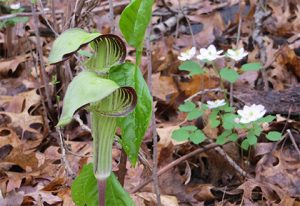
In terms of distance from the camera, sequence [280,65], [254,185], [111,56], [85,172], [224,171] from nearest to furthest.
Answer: [111,56] → [85,172] → [254,185] → [224,171] → [280,65]

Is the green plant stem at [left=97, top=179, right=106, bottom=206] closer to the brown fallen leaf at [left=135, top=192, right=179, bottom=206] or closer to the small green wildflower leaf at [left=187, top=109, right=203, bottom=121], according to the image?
the brown fallen leaf at [left=135, top=192, right=179, bottom=206]

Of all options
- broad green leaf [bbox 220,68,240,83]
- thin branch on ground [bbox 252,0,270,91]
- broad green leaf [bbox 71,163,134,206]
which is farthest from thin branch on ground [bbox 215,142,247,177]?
thin branch on ground [bbox 252,0,270,91]

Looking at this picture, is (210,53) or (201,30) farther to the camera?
(201,30)

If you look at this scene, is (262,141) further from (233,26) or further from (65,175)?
(233,26)

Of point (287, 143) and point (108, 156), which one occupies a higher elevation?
point (108, 156)

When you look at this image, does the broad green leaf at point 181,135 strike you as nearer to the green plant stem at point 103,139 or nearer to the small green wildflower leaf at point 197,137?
the small green wildflower leaf at point 197,137

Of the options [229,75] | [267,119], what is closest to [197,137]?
[267,119]

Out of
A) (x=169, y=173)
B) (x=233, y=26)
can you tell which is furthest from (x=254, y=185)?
(x=233, y=26)
